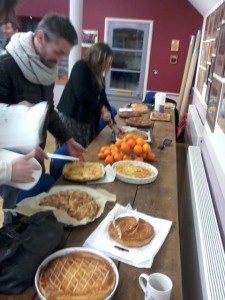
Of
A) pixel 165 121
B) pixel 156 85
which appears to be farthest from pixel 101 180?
pixel 156 85

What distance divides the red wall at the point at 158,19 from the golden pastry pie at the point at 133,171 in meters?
3.71

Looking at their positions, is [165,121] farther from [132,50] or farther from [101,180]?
[132,50]

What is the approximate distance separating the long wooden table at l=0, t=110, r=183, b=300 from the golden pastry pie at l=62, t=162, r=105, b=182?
5 cm

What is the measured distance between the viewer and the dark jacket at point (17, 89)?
1.44 metres

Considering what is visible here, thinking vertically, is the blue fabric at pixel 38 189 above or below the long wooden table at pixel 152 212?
below

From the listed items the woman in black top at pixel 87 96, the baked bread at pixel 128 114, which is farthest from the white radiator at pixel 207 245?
the baked bread at pixel 128 114

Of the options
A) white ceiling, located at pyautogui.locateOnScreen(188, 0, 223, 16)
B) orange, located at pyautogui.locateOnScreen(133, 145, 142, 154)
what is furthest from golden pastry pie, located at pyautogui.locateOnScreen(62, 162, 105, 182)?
white ceiling, located at pyautogui.locateOnScreen(188, 0, 223, 16)

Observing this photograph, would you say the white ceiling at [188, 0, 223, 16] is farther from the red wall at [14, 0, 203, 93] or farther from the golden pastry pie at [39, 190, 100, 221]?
the golden pastry pie at [39, 190, 100, 221]

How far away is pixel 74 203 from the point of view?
1106 mm

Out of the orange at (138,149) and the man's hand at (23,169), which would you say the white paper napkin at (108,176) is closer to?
the orange at (138,149)

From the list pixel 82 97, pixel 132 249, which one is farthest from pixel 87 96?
pixel 132 249

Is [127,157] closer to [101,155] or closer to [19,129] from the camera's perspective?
[101,155]

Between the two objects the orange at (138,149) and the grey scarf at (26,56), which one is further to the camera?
the orange at (138,149)

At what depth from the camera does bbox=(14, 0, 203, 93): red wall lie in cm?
459
